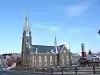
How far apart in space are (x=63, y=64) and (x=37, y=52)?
1626cm

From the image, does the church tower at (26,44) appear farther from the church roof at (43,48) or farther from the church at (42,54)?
the church roof at (43,48)

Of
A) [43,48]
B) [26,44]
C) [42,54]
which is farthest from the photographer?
[43,48]

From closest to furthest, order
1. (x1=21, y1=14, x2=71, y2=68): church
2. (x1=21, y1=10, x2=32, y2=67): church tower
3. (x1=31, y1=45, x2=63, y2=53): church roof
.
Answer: (x1=21, y1=14, x2=71, y2=68): church → (x1=21, y1=10, x2=32, y2=67): church tower → (x1=31, y1=45, x2=63, y2=53): church roof

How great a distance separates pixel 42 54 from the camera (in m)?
132

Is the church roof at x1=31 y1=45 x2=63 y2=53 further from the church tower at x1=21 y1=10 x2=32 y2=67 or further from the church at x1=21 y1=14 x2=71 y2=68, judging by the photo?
the church tower at x1=21 y1=10 x2=32 y2=67

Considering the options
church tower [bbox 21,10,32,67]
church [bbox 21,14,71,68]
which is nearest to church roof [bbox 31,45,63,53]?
church [bbox 21,14,71,68]

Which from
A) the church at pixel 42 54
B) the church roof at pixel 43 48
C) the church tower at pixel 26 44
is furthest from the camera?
the church roof at pixel 43 48

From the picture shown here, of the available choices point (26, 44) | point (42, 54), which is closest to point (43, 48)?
point (42, 54)

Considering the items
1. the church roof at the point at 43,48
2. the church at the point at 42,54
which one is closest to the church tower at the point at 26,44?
the church at the point at 42,54

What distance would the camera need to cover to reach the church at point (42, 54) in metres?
130

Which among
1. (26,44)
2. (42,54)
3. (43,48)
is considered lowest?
(42,54)

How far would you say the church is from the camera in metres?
130

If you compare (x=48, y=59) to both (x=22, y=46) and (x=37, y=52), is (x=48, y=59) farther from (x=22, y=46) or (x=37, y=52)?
(x=22, y=46)

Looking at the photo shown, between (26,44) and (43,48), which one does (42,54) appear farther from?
(26,44)
